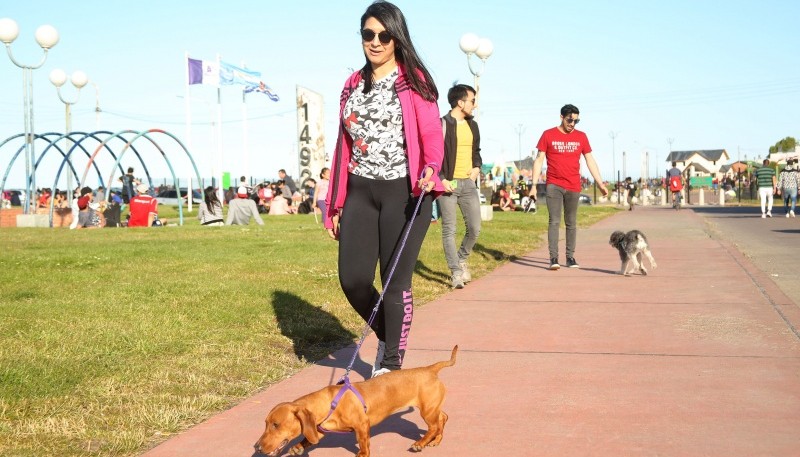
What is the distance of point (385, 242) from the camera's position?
16.3 feet

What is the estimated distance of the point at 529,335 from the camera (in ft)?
22.7

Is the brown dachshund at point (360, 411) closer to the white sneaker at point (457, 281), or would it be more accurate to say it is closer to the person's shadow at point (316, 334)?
the person's shadow at point (316, 334)

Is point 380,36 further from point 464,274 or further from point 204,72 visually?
point 204,72

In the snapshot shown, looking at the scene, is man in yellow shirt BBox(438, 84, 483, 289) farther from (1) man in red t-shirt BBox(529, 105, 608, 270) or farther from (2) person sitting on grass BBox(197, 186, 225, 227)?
(2) person sitting on grass BBox(197, 186, 225, 227)

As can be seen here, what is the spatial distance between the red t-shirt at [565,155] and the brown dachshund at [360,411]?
7742mm

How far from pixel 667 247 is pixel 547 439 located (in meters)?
11.5

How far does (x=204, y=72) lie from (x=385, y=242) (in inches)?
1621

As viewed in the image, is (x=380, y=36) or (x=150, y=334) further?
(x=150, y=334)

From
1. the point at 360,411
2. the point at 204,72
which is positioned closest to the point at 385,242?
the point at 360,411

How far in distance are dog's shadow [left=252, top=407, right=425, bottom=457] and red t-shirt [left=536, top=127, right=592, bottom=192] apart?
7318 mm

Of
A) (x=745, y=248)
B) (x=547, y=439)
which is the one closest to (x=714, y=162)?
(x=745, y=248)

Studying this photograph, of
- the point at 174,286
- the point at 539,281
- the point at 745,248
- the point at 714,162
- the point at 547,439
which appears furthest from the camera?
the point at 714,162

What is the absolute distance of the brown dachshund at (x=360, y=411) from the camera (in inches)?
137

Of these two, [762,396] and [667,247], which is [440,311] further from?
[667,247]
